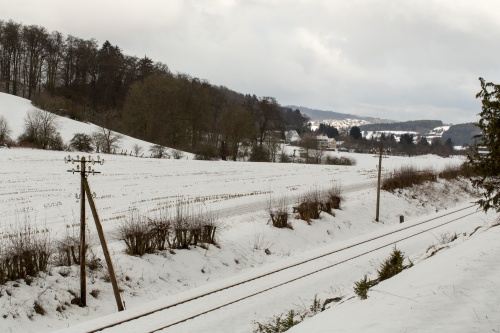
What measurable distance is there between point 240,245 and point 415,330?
1364 cm

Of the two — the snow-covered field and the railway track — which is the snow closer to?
the snow-covered field

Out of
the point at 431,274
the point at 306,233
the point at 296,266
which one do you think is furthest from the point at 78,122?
the point at 431,274

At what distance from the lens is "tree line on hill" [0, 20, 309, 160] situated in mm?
70688

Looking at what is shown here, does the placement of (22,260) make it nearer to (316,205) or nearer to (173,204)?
(173,204)

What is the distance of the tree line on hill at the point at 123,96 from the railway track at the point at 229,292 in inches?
1804

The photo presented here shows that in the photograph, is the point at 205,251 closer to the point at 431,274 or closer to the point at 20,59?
the point at 431,274

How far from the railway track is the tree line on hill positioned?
150ft

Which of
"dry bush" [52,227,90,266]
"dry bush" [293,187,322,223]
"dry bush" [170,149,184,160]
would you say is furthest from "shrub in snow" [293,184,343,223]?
"dry bush" [170,149,184,160]

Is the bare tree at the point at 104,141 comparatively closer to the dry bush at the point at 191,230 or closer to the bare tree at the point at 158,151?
the bare tree at the point at 158,151

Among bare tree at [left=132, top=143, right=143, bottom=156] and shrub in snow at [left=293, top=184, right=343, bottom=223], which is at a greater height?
bare tree at [left=132, top=143, right=143, bottom=156]

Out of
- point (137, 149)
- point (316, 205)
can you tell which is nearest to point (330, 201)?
point (316, 205)

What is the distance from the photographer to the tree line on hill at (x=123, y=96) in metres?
70.7

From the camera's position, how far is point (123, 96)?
302ft

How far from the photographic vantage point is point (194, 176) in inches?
1689
